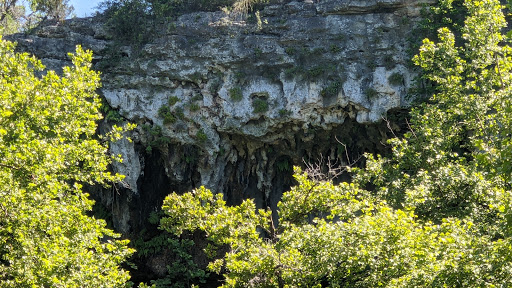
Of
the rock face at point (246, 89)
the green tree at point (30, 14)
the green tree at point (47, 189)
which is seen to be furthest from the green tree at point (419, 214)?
the green tree at point (30, 14)

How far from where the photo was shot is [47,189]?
31.9ft

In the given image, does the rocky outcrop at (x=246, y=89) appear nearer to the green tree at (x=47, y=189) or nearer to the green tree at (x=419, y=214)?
the green tree at (x=419, y=214)

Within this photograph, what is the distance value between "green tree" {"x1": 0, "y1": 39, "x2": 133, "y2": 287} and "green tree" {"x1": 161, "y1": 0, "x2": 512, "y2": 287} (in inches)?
84.3

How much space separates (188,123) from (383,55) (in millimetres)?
5590

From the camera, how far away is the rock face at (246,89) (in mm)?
16656

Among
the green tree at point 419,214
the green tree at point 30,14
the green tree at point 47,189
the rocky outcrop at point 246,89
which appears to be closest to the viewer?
the green tree at point 419,214

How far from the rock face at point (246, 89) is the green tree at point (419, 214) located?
138 inches

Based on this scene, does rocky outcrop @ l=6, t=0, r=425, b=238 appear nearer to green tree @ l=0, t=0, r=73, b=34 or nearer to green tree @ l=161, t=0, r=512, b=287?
green tree @ l=0, t=0, r=73, b=34

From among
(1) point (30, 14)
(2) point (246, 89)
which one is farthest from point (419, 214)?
(1) point (30, 14)

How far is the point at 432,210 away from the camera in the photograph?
422 inches

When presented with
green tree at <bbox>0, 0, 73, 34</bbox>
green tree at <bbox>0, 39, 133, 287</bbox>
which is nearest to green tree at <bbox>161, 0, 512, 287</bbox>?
green tree at <bbox>0, 39, 133, 287</bbox>

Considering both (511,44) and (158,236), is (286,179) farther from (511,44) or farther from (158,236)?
(511,44)

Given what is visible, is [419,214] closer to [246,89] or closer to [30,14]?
[246,89]

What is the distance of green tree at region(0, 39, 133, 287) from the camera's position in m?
9.34
